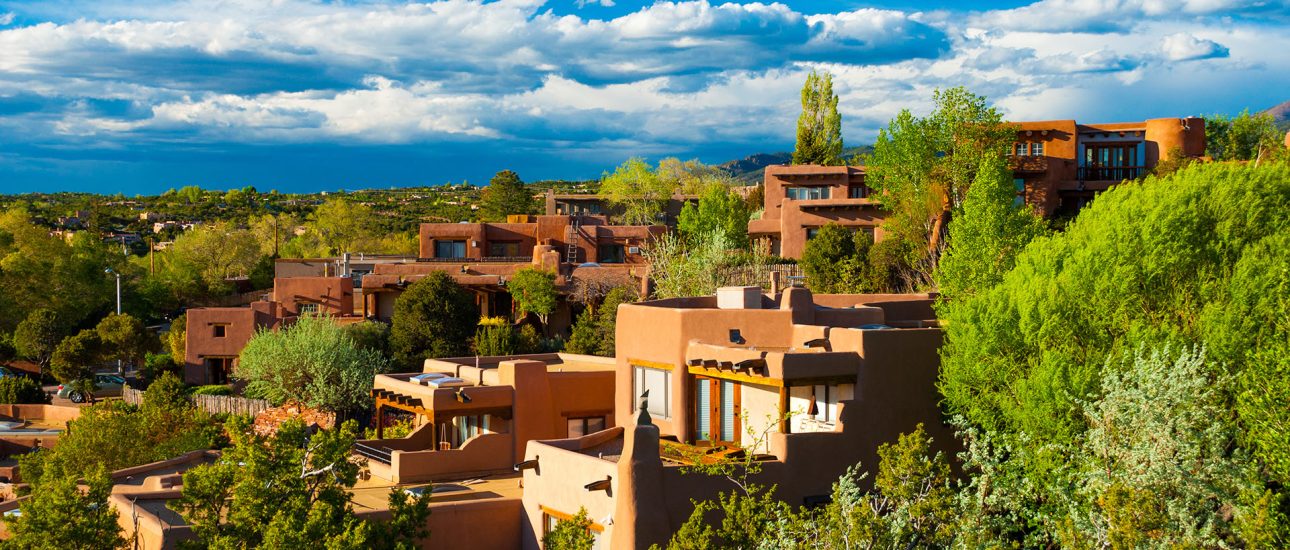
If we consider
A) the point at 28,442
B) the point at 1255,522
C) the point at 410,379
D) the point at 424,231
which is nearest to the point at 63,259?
the point at 424,231

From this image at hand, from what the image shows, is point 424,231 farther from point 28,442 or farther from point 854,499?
point 854,499

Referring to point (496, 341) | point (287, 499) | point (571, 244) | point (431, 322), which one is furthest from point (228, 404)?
point (287, 499)

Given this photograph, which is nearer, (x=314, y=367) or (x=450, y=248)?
(x=314, y=367)

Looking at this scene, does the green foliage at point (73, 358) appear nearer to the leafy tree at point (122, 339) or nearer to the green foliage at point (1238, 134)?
the leafy tree at point (122, 339)

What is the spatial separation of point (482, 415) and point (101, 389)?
33954 millimetres

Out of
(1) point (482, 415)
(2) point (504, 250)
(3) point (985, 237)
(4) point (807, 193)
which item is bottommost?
(1) point (482, 415)

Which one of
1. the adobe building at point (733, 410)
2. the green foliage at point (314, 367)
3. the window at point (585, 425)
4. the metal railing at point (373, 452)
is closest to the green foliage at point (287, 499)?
the adobe building at point (733, 410)

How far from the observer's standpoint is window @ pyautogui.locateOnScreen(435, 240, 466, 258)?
65.4m

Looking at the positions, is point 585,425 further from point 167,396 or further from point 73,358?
point 73,358

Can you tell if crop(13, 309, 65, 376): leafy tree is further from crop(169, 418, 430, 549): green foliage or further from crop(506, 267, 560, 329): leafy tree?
crop(169, 418, 430, 549): green foliage

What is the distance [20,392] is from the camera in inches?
2100

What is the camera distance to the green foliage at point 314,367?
141 feet

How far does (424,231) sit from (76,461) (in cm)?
3363

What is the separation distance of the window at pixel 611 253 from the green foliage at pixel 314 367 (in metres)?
19.4
